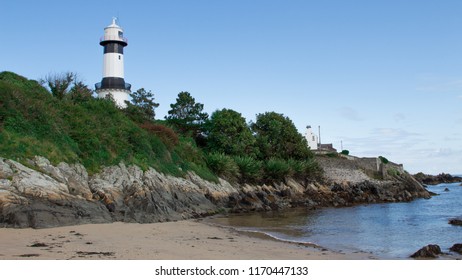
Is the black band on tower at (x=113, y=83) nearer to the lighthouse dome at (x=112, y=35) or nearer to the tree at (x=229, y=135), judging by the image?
the lighthouse dome at (x=112, y=35)

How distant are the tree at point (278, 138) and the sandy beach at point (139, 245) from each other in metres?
26.1

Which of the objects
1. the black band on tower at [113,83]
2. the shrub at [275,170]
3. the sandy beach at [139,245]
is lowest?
the sandy beach at [139,245]

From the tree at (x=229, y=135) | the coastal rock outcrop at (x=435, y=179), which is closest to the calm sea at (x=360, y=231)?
the tree at (x=229, y=135)

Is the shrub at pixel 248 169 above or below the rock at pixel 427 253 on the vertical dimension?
above

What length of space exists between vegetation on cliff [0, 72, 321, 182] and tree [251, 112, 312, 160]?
0.11 meters

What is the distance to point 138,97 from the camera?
137ft

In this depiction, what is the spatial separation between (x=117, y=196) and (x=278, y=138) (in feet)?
86.4

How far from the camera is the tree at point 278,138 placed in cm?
4197

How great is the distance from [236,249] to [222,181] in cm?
2003

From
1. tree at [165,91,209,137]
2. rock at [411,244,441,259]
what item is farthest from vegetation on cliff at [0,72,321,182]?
rock at [411,244,441,259]

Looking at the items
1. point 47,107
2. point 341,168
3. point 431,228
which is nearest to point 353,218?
point 431,228

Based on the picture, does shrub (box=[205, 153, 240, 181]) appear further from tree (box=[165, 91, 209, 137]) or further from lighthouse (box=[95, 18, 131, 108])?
lighthouse (box=[95, 18, 131, 108])

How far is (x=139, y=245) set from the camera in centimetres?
1154

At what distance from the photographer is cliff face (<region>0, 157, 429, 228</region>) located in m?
14.4
